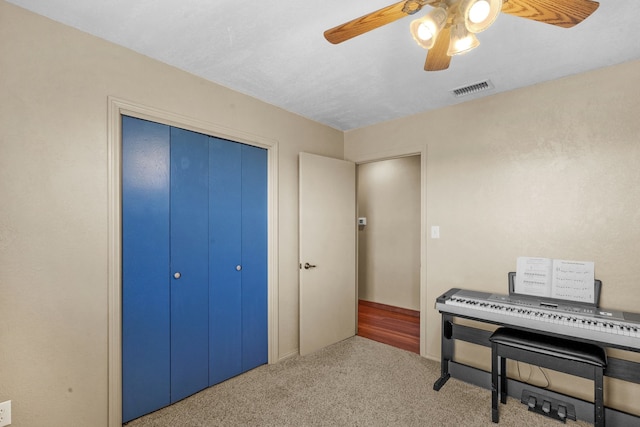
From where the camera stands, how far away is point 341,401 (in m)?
2.24

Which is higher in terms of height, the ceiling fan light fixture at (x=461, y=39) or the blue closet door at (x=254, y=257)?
the ceiling fan light fixture at (x=461, y=39)

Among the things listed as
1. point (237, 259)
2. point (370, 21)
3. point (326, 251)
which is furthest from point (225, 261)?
point (370, 21)

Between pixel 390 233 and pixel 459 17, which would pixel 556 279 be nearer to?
pixel 459 17

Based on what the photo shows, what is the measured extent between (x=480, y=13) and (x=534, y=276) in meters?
2.07

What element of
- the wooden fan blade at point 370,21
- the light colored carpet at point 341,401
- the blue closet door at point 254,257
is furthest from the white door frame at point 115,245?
the wooden fan blade at point 370,21

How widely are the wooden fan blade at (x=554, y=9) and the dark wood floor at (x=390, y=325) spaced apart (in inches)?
114

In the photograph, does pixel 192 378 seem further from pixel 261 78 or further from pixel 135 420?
pixel 261 78

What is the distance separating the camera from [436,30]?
3.77 ft

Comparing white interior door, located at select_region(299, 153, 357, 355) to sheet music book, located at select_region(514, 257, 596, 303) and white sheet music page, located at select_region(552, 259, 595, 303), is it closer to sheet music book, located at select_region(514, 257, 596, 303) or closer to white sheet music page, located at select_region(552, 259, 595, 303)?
sheet music book, located at select_region(514, 257, 596, 303)

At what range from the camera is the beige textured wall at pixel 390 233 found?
4.31 meters

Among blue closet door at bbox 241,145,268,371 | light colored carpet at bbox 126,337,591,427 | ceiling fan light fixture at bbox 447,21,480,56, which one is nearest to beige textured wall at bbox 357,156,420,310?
light colored carpet at bbox 126,337,591,427

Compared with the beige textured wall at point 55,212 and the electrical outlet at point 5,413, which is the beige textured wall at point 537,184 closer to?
the beige textured wall at point 55,212

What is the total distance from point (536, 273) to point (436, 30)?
6.76ft

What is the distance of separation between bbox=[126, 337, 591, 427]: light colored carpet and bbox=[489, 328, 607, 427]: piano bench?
1.00 feet
